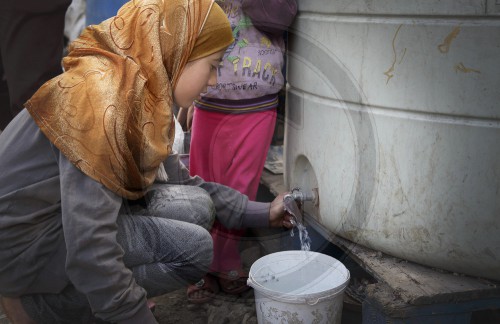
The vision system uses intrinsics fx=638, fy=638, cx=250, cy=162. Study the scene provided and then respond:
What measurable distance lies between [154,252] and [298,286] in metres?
0.48

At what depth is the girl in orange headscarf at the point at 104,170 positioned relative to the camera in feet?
5.00

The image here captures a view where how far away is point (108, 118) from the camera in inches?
60.0

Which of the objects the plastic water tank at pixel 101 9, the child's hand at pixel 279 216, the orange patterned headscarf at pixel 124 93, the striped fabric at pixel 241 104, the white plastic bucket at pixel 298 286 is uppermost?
the plastic water tank at pixel 101 9

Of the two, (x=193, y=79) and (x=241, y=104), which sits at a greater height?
(x=193, y=79)

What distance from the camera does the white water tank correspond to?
1642 millimetres

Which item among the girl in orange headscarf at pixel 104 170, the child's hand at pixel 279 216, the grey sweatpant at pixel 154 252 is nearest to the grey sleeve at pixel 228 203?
the child's hand at pixel 279 216

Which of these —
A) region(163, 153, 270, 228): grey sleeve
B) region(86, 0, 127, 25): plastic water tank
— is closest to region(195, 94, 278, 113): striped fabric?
region(163, 153, 270, 228): grey sleeve

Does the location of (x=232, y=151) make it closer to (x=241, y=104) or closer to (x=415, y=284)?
(x=241, y=104)

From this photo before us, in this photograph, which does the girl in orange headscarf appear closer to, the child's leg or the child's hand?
the child's leg

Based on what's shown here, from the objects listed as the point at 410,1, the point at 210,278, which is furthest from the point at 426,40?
the point at 210,278

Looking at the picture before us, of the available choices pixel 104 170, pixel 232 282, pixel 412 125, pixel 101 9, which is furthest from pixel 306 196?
pixel 101 9

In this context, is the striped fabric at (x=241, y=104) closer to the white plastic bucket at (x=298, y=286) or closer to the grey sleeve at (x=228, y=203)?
the grey sleeve at (x=228, y=203)

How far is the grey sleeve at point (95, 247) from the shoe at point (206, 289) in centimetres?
76

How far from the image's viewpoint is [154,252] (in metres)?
1.84
